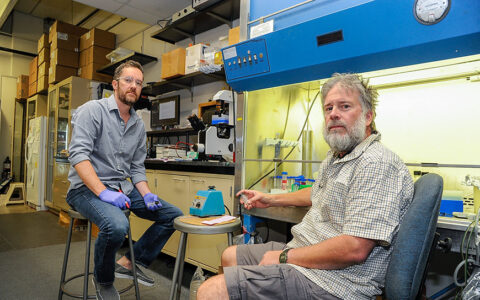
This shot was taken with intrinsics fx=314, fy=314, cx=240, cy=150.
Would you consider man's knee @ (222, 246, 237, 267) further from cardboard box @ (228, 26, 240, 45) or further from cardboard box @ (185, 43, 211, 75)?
cardboard box @ (185, 43, 211, 75)

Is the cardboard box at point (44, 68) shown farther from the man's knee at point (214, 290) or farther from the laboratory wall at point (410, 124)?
the man's knee at point (214, 290)

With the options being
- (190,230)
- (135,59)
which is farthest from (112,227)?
(135,59)

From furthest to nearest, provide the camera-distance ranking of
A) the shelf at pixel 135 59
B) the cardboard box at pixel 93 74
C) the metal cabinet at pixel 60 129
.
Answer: the cardboard box at pixel 93 74 < the metal cabinet at pixel 60 129 < the shelf at pixel 135 59

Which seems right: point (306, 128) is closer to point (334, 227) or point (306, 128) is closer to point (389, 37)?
point (389, 37)

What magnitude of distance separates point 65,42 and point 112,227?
15.1 ft

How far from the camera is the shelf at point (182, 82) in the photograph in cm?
298

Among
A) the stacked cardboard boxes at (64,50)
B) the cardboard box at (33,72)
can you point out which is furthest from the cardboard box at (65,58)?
the cardboard box at (33,72)

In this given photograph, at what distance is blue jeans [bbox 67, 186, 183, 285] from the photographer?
149cm

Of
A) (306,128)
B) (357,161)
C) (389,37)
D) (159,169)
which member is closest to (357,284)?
(357,161)

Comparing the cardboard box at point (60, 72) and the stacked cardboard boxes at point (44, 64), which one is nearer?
the cardboard box at point (60, 72)

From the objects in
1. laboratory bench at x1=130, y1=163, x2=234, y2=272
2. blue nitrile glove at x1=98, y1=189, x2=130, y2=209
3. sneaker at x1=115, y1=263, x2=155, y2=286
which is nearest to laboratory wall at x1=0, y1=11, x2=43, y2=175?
laboratory bench at x1=130, y1=163, x2=234, y2=272

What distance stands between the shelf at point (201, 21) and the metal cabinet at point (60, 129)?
1809mm

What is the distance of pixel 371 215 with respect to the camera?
94 cm

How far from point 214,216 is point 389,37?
3.54 ft
